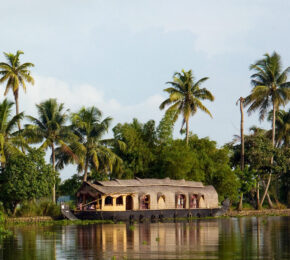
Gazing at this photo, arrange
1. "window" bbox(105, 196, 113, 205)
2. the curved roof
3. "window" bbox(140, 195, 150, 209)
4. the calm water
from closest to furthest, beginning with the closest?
the calm water < the curved roof < "window" bbox(105, 196, 113, 205) < "window" bbox(140, 195, 150, 209)

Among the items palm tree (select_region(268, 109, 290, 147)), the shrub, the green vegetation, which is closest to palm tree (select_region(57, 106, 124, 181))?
the green vegetation

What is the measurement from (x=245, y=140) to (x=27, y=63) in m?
24.1

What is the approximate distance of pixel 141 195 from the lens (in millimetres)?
41594

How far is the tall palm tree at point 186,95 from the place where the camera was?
54456mm

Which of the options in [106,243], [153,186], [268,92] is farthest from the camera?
[268,92]

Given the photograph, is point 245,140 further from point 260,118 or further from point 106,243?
point 106,243

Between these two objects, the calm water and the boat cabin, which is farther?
the boat cabin

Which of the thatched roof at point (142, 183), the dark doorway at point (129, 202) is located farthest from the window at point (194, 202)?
the dark doorway at point (129, 202)

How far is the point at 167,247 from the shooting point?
20.2 metres

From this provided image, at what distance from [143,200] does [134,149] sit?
10.2m

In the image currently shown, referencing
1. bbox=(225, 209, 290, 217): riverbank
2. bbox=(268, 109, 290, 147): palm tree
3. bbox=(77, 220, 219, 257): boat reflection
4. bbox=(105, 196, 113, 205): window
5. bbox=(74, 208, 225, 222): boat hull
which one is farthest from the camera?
bbox=(268, 109, 290, 147): palm tree

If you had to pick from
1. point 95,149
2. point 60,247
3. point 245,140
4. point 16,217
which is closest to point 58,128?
point 95,149

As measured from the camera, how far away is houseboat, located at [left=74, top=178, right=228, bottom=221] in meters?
39.9

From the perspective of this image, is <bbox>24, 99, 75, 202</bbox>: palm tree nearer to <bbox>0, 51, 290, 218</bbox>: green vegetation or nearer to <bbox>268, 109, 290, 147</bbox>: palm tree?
<bbox>0, 51, 290, 218</bbox>: green vegetation
